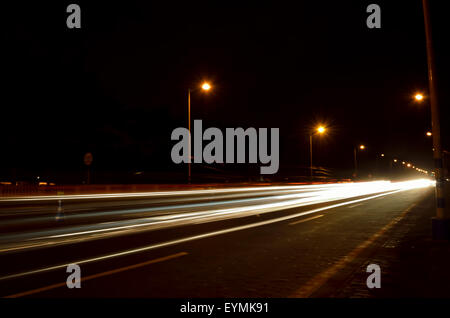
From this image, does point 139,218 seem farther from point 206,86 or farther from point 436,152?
point 436,152

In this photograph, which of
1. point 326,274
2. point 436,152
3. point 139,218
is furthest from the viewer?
point 139,218

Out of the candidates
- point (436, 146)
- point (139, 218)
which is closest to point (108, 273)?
point (436, 146)

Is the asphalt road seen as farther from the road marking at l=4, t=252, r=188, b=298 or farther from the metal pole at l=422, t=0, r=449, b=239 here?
the metal pole at l=422, t=0, r=449, b=239

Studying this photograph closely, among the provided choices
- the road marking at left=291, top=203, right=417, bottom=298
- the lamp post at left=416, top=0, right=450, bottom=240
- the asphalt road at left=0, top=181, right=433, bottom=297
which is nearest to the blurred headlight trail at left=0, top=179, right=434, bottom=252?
the asphalt road at left=0, top=181, right=433, bottom=297

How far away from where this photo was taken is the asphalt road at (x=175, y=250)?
659 centimetres

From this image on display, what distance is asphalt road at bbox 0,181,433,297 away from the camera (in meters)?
6.59

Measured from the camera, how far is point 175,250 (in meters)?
9.93
